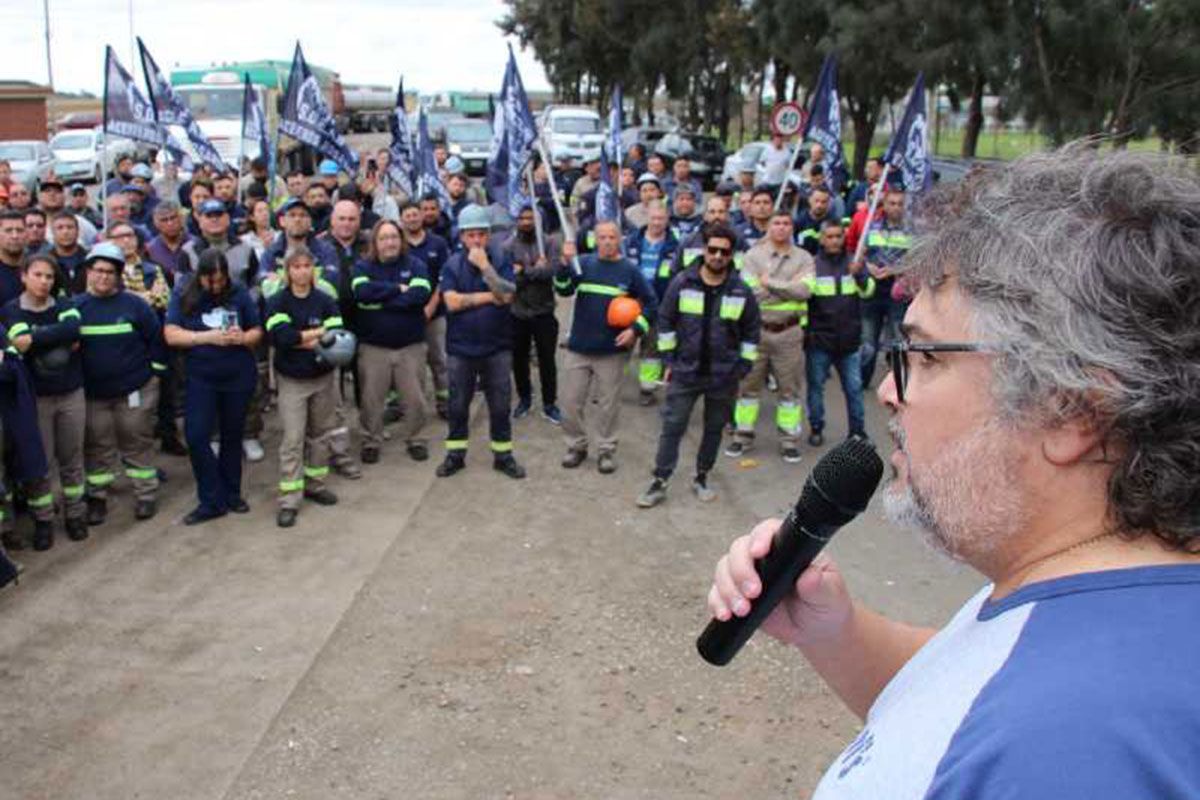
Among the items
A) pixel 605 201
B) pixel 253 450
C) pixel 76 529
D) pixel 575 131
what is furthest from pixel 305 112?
pixel 575 131

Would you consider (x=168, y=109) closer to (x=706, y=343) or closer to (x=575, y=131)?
(x=706, y=343)

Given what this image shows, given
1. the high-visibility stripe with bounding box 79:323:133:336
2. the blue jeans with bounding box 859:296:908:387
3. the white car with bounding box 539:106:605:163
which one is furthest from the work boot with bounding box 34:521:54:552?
the white car with bounding box 539:106:605:163

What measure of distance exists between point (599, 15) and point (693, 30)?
6058mm

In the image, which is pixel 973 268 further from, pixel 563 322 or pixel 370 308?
pixel 563 322

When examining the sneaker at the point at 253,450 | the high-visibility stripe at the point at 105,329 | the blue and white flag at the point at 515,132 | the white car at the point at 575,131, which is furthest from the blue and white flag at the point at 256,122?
the white car at the point at 575,131

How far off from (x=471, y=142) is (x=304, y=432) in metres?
27.5

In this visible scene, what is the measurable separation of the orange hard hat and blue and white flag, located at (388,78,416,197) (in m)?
4.36

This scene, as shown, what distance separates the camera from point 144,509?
6.89 meters

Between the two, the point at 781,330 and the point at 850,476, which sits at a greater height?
the point at 850,476

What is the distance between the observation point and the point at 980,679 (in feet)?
3.43

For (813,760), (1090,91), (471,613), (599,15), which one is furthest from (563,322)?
(599,15)

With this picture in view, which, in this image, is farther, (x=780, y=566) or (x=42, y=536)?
(x=42, y=536)

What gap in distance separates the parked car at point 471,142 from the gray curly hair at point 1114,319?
104 feet

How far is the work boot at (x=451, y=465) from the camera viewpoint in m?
7.72
